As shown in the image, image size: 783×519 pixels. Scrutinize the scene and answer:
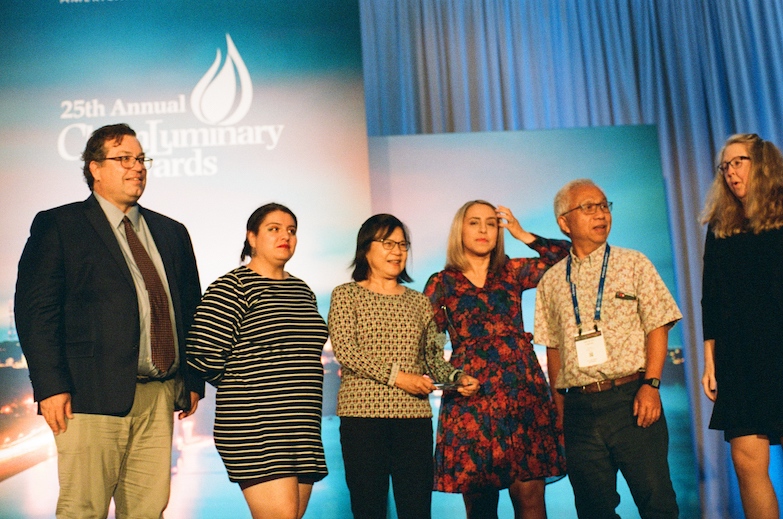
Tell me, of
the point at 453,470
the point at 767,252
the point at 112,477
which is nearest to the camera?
the point at 112,477

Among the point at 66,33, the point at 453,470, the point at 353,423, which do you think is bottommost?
the point at 453,470

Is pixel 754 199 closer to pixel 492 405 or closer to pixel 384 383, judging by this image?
pixel 492 405

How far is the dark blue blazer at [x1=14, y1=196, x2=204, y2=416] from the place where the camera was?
2.56 metres

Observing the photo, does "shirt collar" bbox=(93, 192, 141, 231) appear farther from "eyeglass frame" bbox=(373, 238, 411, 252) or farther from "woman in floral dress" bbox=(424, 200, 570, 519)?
"woman in floral dress" bbox=(424, 200, 570, 519)

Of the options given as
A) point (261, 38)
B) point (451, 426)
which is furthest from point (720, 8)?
point (451, 426)

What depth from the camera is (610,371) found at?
114 inches

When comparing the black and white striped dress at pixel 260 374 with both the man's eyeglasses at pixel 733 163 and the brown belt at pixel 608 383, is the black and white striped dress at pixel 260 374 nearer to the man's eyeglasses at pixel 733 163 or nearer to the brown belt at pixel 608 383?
the brown belt at pixel 608 383

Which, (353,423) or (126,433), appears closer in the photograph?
(126,433)

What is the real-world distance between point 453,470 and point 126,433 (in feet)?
4.04

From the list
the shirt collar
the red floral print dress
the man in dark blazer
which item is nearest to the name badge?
the red floral print dress

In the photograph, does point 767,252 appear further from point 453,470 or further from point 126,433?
point 126,433

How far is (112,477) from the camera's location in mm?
2619

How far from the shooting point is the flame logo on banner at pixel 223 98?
4.44 m

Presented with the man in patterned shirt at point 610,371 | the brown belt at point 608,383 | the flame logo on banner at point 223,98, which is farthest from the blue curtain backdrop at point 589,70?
the brown belt at point 608,383
